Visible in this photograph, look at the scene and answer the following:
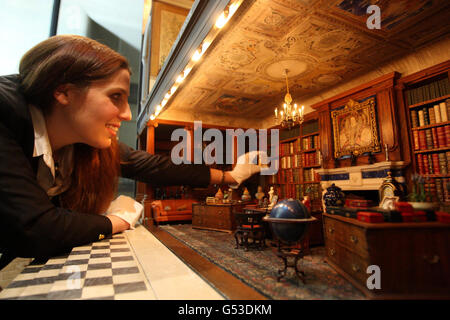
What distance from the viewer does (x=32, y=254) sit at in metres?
1.04

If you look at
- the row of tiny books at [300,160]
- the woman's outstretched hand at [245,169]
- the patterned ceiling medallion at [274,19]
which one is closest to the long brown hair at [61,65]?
the woman's outstretched hand at [245,169]

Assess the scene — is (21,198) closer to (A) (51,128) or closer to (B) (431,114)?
(A) (51,128)

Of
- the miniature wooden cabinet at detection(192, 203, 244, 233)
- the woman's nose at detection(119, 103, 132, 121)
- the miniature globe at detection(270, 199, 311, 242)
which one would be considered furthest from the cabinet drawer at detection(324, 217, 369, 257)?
the miniature wooden cabinet at detection(192, 203, 244, 233)

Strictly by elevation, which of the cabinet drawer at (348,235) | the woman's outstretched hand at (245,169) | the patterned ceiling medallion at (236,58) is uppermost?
the patterned ceiling medallion at (236,58)

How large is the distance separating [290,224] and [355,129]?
3.96 m

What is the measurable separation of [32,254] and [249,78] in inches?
164

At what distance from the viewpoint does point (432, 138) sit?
11.1 feet

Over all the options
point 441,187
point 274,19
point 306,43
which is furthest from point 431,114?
point 274,19

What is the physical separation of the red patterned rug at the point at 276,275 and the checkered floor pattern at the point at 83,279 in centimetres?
69

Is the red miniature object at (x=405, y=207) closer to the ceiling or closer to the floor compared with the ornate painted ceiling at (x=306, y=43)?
closer to the floor

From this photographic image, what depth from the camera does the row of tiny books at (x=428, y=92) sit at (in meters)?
3.30

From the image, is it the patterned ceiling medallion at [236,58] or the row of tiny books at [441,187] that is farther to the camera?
the patterned ceiling medallion at [236,58]

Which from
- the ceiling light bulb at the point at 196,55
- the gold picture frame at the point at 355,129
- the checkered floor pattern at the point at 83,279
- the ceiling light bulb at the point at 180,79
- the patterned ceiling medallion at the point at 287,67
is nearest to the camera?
the checkered floor pattern at the point at 83,279
